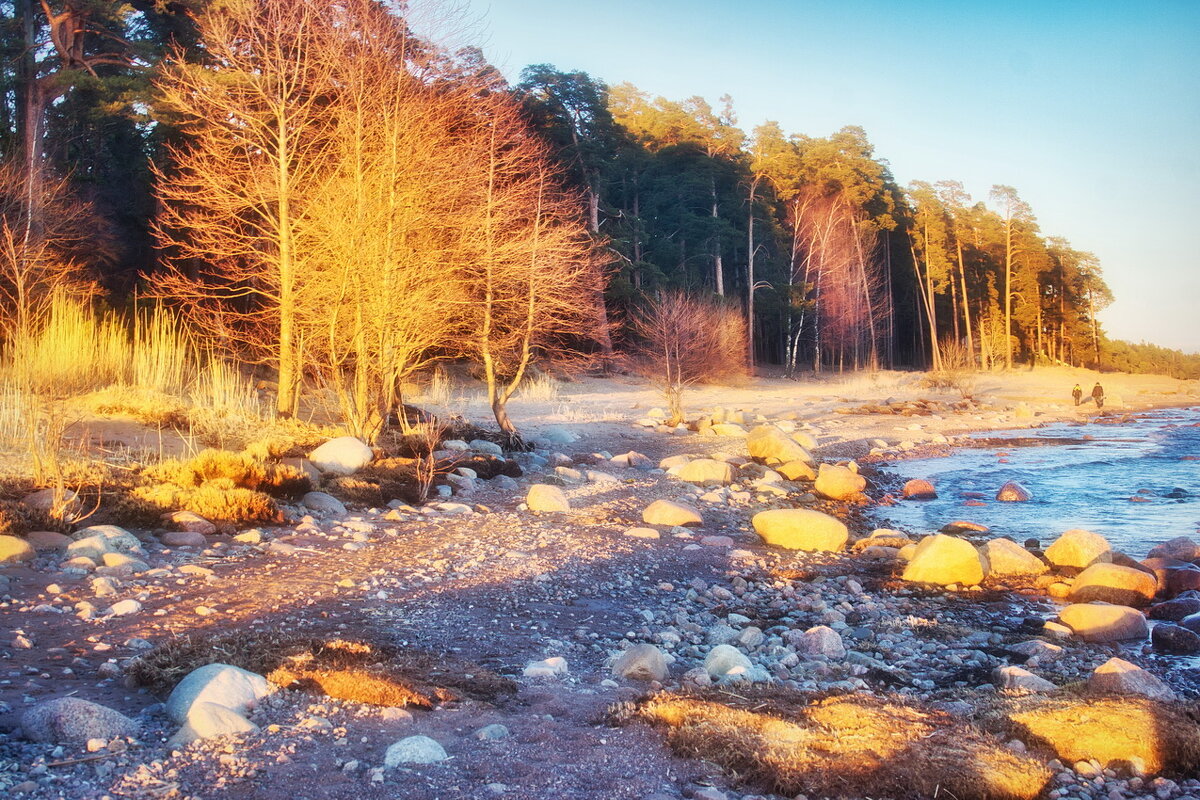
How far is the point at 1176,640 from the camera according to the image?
657 centimetres

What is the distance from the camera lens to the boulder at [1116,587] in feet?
26.2

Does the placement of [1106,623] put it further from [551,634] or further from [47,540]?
[47,540]

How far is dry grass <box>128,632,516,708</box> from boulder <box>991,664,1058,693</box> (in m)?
3.28

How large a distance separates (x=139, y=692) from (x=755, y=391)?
31099mm

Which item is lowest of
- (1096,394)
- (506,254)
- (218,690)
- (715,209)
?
(218,690)

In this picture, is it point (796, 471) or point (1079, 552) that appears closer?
point (1079, 552)

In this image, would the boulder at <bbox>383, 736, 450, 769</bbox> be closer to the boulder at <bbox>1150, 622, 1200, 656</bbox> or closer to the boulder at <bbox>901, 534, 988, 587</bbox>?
the boulder at <bbox>1150, 622, 1200, 656</bbox>

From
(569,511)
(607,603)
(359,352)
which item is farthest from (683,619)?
(359,352)

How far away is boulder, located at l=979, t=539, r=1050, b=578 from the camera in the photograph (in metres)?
9.08

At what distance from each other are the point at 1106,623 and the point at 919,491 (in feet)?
27.5

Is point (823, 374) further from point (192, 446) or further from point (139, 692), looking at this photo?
point (139, 692)

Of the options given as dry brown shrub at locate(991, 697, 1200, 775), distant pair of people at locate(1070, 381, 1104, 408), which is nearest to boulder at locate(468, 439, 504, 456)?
dry brown shrub at locate(991, 697, 1200, 775)

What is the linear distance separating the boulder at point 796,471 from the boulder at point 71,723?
13245 mm

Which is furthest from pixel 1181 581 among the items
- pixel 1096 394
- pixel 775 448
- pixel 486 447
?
pixel 1096 394
